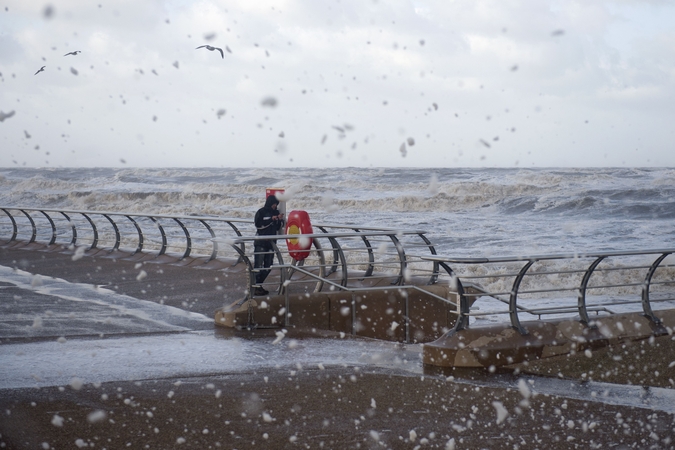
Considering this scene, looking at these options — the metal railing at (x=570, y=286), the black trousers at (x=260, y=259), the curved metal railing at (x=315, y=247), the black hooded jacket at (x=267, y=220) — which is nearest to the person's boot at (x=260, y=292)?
the curved metal railing at (x=315, y=247)

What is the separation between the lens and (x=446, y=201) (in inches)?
1650

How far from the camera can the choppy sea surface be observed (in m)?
27.8

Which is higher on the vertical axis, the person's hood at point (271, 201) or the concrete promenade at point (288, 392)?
the person's hood at point (271, 201)

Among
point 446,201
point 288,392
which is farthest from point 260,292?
point 446,201

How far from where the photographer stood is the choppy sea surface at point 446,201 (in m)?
27.8

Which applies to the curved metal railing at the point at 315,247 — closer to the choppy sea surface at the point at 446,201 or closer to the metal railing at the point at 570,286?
the metal railing at the point at 570,286

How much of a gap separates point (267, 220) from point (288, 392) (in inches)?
196

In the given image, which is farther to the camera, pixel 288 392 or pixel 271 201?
pixel 271 201

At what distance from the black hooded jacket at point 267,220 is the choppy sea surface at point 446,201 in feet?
43.9

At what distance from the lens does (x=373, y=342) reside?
7.37m

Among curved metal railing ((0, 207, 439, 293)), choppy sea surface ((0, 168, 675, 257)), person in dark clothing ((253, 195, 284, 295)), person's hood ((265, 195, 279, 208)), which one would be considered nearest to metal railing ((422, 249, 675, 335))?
Result: curved metal railing ((0, 207, 439, 293))

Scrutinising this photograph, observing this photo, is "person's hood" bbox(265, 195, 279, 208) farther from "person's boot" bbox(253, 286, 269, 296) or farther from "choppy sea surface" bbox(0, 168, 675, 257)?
"choppy sea surface" bbox(0, 168, 675, 257)

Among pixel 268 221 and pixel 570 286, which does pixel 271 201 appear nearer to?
pixel 268 221

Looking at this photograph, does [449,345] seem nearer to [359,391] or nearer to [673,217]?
[359,391]
